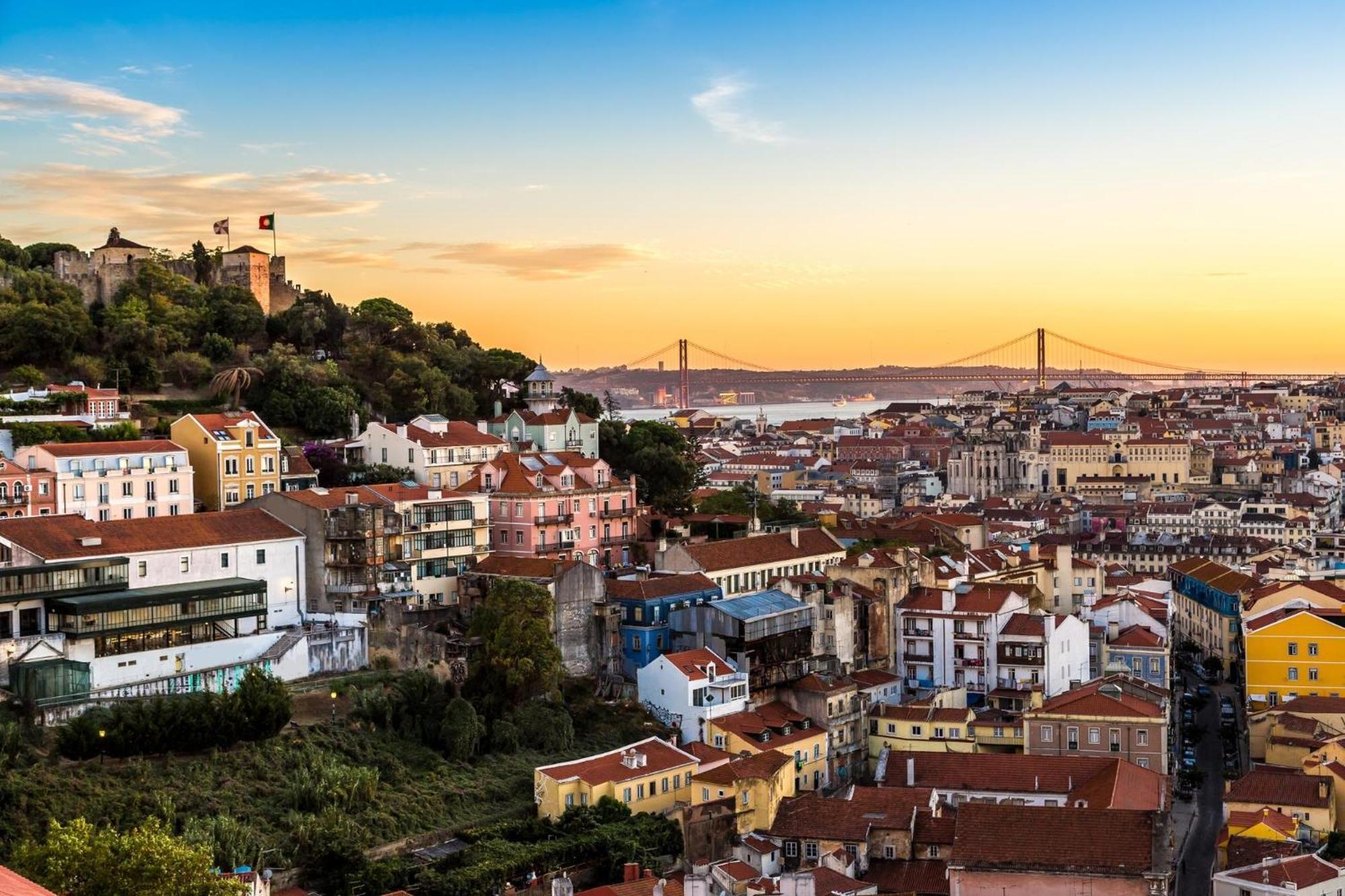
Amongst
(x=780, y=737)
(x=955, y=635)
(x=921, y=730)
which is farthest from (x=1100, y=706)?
(x=780, y=737)

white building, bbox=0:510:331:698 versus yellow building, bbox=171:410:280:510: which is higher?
yellow building, bbox=171:410:280:510

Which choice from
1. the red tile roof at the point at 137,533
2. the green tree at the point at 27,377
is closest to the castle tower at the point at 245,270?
the green tree at the point at 27,377

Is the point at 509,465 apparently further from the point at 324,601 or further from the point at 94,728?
the point at 94,728

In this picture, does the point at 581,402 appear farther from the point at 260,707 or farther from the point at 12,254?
the point at 260,707

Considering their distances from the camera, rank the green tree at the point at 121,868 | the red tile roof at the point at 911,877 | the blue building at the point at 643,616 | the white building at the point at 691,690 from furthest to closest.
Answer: the blue building at the point at 643,616
the white building at the point at 691,690
the red tile roof at the point at 911,877
the green tree at the point at 121,868

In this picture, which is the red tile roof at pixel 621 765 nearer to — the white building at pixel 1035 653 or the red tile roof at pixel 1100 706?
the red tile roof at pixel 1100 706

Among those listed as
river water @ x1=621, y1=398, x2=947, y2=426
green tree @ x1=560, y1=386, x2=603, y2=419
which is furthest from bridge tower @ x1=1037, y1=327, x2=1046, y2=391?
green tree @ x1=560, y1=386, x2=603, y2=419

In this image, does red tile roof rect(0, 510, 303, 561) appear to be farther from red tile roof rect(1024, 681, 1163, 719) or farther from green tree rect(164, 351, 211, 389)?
red tile roof rect(1024, 681, 1163, 719)
